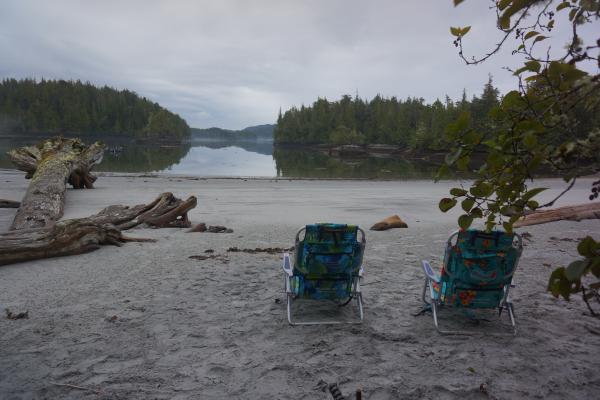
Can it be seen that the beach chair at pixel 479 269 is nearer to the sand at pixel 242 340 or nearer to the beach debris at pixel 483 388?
the sand at pixel 242 340

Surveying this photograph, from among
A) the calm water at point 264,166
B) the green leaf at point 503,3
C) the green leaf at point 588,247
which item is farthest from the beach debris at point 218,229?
the calm water at point 264,166

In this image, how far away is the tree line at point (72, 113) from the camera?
471 feet

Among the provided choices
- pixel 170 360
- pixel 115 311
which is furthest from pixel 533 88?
pixel 115 311

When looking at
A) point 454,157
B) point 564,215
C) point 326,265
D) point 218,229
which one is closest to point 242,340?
point 326,265

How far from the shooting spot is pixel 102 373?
3.56 meters

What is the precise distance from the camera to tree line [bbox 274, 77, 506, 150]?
89062 mm

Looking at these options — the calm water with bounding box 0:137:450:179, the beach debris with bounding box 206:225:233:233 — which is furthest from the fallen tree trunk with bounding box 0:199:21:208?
the calm water with bounding box 0:137:450:179

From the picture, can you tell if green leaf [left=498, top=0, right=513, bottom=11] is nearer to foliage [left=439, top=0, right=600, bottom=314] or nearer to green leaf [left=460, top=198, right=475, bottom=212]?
foliage [left=439, top=0, right=600, bottom=314]

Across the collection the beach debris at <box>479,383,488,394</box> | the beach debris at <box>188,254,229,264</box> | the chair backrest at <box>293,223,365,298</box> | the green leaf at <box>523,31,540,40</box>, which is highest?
the green leaf at <box>523,31,540,40</box>

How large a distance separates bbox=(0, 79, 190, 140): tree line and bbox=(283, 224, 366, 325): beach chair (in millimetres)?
161437

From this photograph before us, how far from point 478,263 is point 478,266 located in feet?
0.12

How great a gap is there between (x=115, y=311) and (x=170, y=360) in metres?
1.51

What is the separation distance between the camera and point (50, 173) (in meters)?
14.2

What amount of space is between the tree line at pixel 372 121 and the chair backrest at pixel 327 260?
7391cm
